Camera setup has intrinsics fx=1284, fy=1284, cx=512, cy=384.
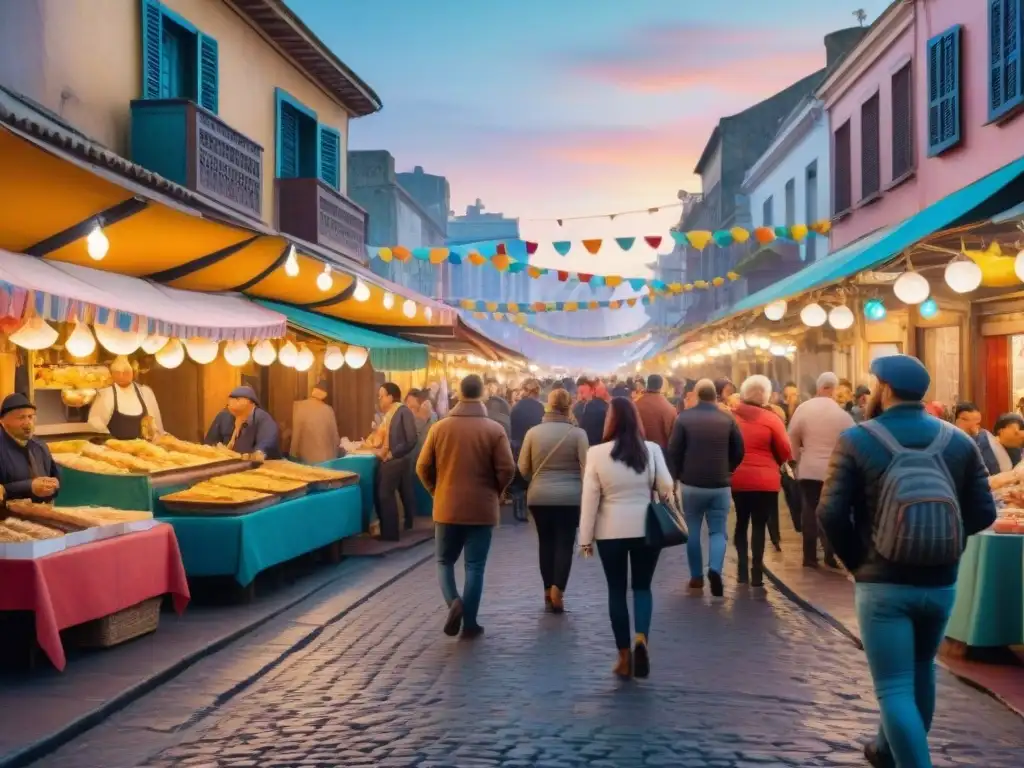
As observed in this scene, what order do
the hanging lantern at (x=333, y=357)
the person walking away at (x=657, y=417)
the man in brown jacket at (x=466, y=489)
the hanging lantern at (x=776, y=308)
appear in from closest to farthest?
the man in brown jacket at (x=466, y=489) → the person walking away at (x=657, y=417) → the hanging lantern at (x=776, y=308) → the hanging lantern at (x=333, y=357)

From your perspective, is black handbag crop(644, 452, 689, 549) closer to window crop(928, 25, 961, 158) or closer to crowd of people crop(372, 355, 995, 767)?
crowd of people crop(372, 355, 995, 767)

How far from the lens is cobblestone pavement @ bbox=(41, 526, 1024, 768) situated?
6324 mm

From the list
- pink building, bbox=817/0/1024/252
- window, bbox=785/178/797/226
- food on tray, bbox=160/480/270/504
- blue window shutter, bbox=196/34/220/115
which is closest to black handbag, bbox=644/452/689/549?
food on tray, bbox=160/480/270/504

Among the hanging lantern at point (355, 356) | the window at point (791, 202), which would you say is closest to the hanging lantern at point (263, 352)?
the hanging lantern at point (355, 356)

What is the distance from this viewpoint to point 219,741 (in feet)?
22.0

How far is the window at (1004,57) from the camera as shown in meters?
14.9

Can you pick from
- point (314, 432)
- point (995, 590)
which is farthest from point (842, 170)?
point (995, 590)

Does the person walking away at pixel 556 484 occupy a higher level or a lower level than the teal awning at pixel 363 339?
lower

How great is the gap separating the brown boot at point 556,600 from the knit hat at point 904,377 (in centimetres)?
568

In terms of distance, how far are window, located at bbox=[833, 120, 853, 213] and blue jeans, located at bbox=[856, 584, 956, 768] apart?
20068 millimetres

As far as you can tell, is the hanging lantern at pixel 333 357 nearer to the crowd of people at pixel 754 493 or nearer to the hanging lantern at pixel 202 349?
the crowd of people at pixel 754 493

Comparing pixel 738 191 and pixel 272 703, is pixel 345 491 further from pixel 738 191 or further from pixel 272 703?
pixel 738 191

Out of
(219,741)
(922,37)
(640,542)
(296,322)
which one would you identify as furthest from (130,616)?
(922,37)

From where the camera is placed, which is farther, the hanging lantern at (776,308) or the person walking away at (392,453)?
the hanging lantern at (776,308)
